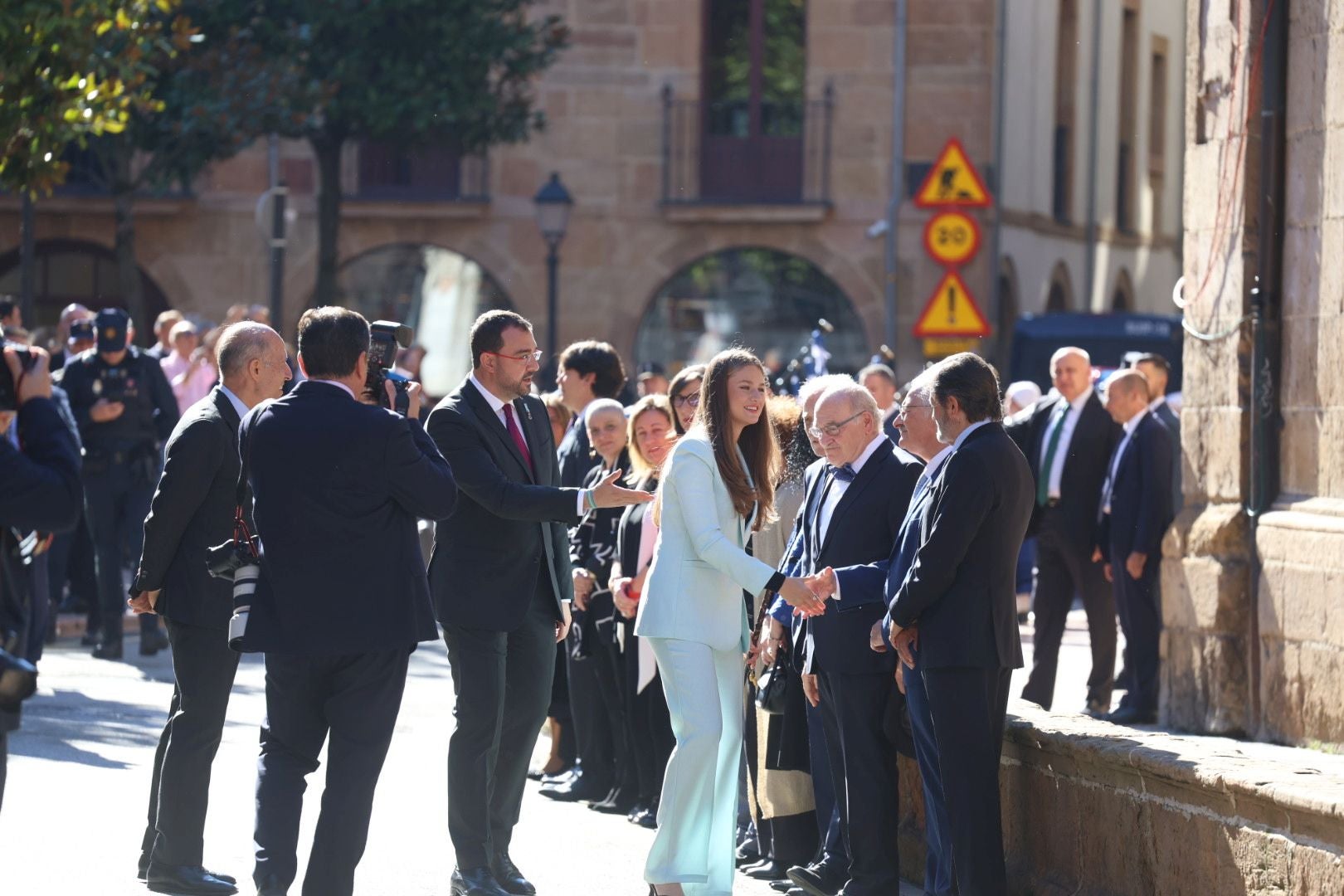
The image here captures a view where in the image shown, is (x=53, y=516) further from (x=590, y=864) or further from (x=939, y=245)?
(x=939, y=245)

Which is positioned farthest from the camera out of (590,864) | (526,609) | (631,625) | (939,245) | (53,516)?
(939,245)

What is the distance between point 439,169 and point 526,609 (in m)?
21.9

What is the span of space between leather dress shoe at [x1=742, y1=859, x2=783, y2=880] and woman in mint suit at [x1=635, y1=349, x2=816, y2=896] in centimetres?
78

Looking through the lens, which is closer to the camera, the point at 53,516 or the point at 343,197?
the point at 53,516

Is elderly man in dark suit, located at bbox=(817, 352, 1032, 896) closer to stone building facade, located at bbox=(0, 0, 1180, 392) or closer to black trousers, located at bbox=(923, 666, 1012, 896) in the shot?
black trousers, located at bbox=(923, 666, 1012, 896)

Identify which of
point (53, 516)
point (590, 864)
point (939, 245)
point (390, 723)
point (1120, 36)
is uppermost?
point (1120, 36)

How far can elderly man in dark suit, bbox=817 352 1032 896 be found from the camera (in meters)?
7.20

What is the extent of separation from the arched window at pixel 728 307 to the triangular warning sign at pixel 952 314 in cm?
1361

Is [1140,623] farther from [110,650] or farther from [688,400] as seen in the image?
[110,650]

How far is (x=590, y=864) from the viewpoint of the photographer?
8.74 metres

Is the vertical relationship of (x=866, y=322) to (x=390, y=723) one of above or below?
above

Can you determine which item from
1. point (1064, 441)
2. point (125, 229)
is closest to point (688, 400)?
point (1064, 441)

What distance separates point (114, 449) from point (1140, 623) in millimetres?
6105

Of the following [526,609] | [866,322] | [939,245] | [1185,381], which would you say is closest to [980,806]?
[526,609]
